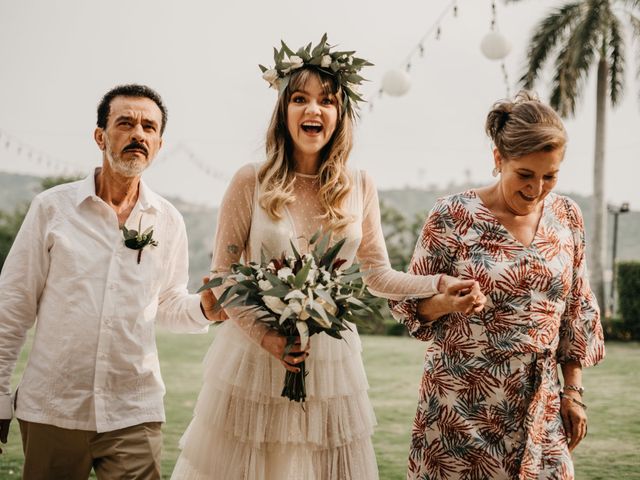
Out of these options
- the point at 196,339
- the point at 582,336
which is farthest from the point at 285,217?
the point at 196,339

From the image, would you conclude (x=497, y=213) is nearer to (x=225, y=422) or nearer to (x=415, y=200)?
(x=225, y=422)

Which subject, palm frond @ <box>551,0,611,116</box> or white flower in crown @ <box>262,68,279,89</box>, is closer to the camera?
white flower in crown @ <box>262,68,279,89</box>

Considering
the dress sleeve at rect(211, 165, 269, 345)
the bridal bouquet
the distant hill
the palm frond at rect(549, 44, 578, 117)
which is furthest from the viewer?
the distant hill

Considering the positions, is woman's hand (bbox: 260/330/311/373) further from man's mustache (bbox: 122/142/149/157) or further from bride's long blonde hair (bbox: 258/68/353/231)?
man's mustache (bbox: 122/142/149/157)

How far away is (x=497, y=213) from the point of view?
3176mm

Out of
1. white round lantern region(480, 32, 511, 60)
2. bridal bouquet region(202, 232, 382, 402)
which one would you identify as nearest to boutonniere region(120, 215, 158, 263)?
bridal bouquet region(202, 232, 382, 402)

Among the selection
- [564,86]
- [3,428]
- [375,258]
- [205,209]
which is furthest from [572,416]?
[205,209]

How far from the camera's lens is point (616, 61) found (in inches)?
920

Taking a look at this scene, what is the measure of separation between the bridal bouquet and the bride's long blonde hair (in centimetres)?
26

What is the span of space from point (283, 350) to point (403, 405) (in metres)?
7.93

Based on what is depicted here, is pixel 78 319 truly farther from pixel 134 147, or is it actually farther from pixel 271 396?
pixel 271 396

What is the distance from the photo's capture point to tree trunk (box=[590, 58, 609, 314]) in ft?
74.9

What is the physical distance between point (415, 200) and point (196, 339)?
4221 cm

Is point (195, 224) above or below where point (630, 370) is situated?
above
